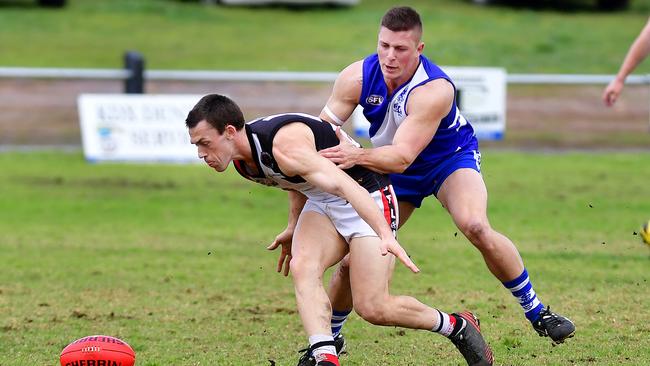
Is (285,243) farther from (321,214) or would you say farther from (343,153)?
(343,153)

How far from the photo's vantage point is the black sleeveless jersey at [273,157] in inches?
256

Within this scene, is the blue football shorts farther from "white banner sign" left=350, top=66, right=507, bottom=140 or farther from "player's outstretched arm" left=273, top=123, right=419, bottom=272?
"white banner sign" left=350, top=66, right=507, bottom=140

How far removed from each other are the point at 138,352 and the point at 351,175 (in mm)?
1857

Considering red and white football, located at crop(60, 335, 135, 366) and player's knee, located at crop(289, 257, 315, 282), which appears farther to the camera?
player's knee, located at crop(289, 257, 315, 282)

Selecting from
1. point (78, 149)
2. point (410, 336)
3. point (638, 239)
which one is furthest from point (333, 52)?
point (410, 336)

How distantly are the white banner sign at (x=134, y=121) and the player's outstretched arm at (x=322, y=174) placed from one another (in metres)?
10.3

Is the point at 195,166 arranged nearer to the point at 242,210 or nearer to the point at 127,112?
the point at 127,112

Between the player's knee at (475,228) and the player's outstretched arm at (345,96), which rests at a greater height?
the player's outstretched arm at (345,96)

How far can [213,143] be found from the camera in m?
6.41

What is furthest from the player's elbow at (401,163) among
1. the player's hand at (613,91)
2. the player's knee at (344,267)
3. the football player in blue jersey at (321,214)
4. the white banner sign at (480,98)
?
the white banner sign at (480,98)

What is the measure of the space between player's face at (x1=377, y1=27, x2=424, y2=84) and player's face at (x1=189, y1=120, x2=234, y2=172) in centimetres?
118

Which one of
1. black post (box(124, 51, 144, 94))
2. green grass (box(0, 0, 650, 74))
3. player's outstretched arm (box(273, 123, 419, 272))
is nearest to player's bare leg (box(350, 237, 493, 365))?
player's outstretched arm (box(273, 123, 419, 272))

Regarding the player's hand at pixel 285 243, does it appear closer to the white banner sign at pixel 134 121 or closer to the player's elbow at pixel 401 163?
the player's elbow at pixel 401 163

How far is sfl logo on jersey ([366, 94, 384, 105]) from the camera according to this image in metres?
7.29
